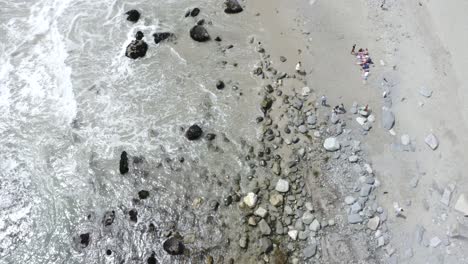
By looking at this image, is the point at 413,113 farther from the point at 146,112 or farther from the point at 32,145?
the point at 32,145

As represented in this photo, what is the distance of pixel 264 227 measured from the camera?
38.6ft

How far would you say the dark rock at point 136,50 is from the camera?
48.6 ft

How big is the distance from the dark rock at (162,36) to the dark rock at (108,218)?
6055 millimetres

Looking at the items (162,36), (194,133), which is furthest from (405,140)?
(162,36)

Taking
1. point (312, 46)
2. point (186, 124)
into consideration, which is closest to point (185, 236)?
point (186, 124)

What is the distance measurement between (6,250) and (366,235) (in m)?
9.65

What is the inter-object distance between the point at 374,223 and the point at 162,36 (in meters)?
9.02

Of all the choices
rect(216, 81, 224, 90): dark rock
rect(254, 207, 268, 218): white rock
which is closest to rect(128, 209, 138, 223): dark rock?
rect(254, 207, 268, 218): white rock

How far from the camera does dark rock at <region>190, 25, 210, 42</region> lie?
14.9 meters

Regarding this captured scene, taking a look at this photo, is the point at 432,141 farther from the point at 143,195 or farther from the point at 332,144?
the point at 143,195

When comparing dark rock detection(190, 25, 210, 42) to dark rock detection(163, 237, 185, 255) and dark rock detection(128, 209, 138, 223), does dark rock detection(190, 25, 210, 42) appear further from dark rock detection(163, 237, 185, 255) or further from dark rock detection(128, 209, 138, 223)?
dark rock detection(163, 237, 185, 255)

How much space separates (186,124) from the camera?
1355cm

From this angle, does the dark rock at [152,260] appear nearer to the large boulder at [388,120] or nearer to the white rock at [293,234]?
the white rock at [293,234]

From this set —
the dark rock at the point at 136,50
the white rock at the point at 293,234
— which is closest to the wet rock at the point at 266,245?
the white rock at the point at 293,234
